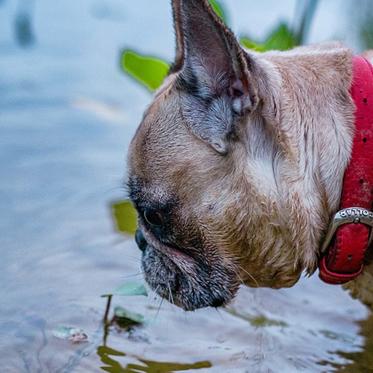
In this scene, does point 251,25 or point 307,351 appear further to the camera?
point 251,25

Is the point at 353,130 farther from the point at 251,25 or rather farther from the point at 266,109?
the point at 251,25

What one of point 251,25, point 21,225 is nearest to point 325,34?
point 251,25

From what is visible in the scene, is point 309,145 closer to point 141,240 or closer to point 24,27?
point 141,240

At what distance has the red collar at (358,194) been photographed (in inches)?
109

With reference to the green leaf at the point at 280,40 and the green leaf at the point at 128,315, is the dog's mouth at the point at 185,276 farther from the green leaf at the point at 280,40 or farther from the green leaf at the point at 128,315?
the green leaf at the point at 280,40

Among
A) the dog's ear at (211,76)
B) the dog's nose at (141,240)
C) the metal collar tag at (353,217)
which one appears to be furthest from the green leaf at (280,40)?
the metal collar tag at (353,217)

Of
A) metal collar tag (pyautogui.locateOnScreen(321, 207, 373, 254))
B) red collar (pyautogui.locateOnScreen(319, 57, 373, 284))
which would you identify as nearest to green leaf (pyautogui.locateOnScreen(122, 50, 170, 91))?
red collar (pyautogui.locateOnScreen(319, 57, 373, 284))

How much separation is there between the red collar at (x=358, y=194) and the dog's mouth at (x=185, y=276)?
1.61 feet

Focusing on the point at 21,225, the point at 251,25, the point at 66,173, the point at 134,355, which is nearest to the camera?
the point at 134,355

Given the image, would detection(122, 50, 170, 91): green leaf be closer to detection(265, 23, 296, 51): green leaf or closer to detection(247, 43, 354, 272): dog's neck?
detection(265, 23, 296, 51): green leaf

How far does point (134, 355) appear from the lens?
10.8 ft

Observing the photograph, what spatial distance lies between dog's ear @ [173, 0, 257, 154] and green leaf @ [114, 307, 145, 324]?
40.9 inches

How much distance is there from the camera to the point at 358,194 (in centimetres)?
278

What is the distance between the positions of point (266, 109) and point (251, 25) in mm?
5841
